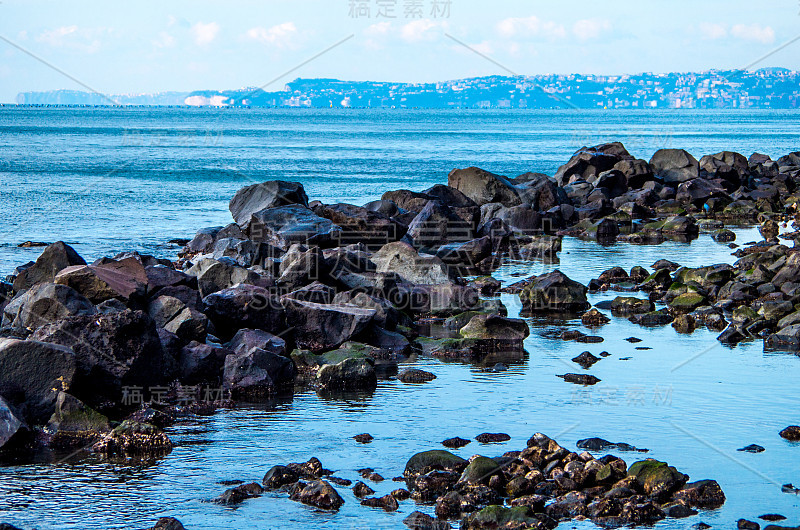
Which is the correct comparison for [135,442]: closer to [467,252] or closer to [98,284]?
[98,284]

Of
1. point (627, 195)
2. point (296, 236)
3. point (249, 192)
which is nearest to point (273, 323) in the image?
point (296, 236)

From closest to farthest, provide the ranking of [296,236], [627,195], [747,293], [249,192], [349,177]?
[747,293], [296,236], [249,192], [627,195], [349,177]

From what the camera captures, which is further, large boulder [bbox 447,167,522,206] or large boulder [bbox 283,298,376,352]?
large boulder [bbox 447,167,522,206]

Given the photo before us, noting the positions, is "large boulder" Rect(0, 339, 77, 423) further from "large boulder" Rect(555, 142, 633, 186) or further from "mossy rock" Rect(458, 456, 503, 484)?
"large boulder" Rect(555, 142, 633, 186)

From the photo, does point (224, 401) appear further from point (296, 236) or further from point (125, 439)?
point (296, 236)

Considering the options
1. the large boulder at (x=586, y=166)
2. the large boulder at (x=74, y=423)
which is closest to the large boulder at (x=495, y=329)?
the large boulder at (x=74, y=423)

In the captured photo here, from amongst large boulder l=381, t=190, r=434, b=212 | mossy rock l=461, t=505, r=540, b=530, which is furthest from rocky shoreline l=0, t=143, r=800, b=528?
large boulder l=381, t=190, r=434, b=212

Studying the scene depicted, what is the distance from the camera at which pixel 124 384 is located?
15984 millimetres

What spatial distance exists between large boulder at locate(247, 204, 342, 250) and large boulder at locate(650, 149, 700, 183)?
27.1m

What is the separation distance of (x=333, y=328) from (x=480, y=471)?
26.3 feet

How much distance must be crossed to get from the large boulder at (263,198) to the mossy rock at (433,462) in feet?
68.9

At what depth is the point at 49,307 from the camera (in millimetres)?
16922

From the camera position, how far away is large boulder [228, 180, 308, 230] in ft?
108

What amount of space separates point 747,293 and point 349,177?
4935 centimetres
